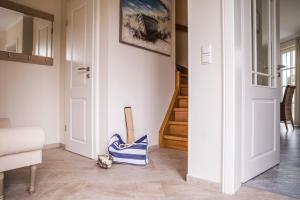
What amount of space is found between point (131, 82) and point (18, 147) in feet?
5.48

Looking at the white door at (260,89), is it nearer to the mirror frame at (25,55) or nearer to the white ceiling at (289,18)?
the mirror frame at (25,55)

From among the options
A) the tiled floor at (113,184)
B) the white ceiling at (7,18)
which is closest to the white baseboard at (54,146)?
the tiled floor at (113,184)

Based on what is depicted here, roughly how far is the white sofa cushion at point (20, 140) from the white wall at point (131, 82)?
1125 millimetres

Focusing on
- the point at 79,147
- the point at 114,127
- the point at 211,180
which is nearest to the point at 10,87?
the point at 79,147

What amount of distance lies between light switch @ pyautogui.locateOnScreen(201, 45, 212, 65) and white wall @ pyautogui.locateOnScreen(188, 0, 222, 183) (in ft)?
0.08

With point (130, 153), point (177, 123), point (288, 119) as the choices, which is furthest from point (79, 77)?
point (288, 119)

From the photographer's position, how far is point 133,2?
2.91 m

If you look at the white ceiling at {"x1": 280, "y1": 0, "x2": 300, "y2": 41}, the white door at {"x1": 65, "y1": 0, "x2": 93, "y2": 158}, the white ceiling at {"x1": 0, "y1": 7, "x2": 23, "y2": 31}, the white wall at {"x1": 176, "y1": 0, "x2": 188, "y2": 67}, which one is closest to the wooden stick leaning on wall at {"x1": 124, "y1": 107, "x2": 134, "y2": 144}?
the white door at {"x1": 65, "y1": 0, "x2": 93, "y2": 158}

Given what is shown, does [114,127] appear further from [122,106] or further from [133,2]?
[133,2]

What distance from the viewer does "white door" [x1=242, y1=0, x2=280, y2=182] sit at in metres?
1.89

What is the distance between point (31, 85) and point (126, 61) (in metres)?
1.34

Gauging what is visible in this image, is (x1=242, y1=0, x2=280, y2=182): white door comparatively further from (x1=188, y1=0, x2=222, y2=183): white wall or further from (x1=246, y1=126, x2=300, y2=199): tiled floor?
(x1=188, y1=0, x2=222, y2=183): white wall

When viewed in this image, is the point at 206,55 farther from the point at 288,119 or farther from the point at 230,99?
the point at 288,119

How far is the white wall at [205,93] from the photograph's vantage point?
5.73 ft
